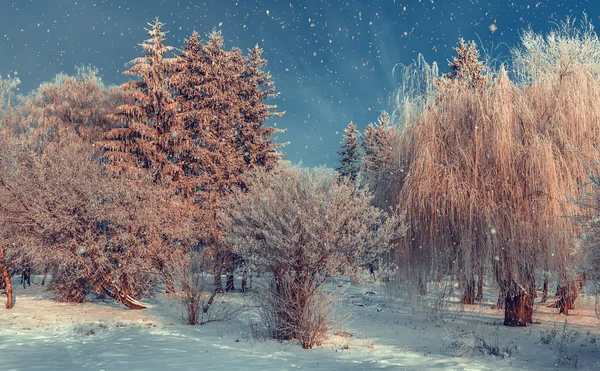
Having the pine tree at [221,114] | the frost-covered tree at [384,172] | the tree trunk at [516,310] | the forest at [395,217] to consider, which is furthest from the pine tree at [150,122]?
the tree trunk at [516,310]

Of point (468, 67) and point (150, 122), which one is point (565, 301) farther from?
point (150, 122)

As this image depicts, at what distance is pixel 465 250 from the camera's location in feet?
41.8

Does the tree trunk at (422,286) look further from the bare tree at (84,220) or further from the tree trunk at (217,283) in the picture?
the bare tree at (84,220)

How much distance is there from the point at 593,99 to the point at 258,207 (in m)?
9.76

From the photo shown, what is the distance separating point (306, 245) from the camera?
1157 cm

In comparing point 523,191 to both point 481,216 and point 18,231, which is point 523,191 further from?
point 18,231

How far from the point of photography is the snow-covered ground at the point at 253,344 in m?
9.43

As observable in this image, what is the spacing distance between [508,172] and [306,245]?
19.8ft

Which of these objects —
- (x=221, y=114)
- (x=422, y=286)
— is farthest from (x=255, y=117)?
(x=422, y=286)

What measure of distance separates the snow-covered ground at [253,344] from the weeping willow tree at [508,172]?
177 centimetres

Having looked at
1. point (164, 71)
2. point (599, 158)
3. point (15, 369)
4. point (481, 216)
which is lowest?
point (15, 369)

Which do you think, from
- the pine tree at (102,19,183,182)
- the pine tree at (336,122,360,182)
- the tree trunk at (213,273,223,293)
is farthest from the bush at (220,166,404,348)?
the pine tree at (336,122,360,182)

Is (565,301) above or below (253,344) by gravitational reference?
above

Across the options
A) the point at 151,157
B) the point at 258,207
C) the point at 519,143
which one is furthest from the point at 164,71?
the point at 519,143
